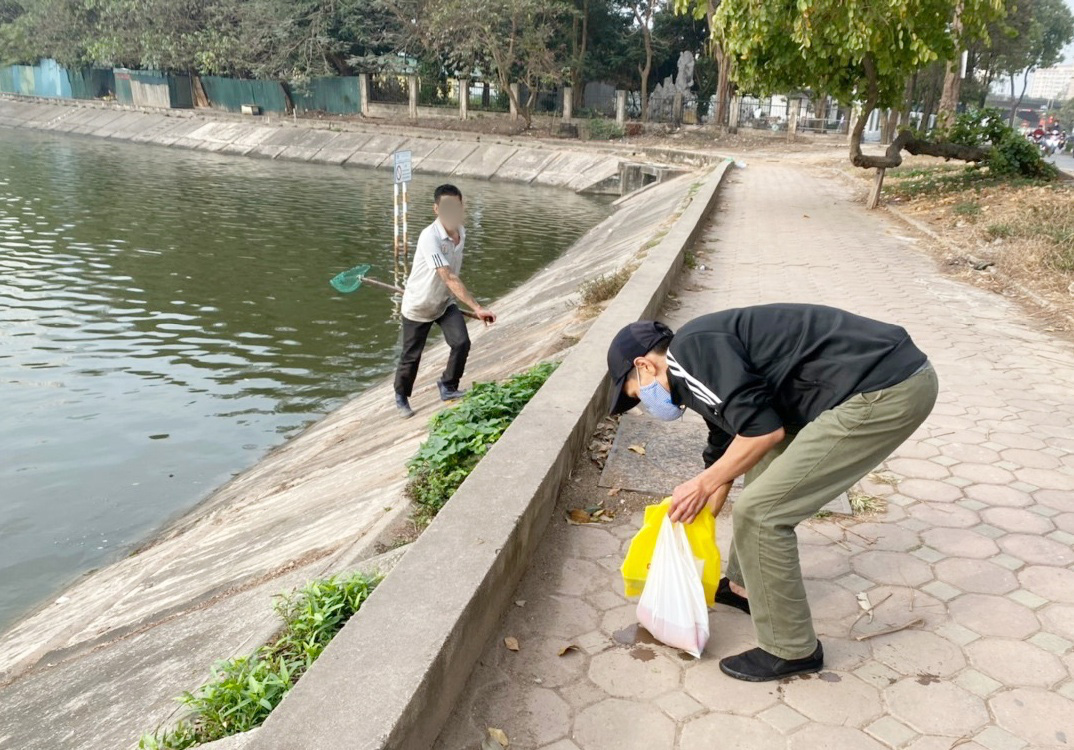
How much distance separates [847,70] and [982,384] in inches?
375

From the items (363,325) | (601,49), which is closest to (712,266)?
(363,325)

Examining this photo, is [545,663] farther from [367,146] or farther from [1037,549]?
[367,146]

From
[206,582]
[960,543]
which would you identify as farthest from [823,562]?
[206,582]

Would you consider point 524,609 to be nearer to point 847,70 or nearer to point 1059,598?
point 1059,598

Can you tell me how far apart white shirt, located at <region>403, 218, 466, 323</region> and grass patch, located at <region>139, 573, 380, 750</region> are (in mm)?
3389

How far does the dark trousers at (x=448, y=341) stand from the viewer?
6418 millimetres

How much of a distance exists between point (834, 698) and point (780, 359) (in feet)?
3.61

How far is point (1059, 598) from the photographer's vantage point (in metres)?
3.18

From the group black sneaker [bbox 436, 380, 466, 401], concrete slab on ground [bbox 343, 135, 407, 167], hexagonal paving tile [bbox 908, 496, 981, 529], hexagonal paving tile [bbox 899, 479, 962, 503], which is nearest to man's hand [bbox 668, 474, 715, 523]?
hexagonal paving tile [bbox 908, 496, 981, 529]

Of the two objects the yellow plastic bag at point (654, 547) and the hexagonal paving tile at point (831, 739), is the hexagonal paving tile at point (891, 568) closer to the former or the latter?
the yellow plastic bag at point (654, 547)

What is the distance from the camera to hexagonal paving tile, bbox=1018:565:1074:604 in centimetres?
320

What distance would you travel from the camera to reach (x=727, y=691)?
2625mm

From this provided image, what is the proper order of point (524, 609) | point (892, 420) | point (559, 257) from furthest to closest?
point (559, 257), point (524, 609), point (892, 420)

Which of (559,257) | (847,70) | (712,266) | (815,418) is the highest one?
(847,70)
